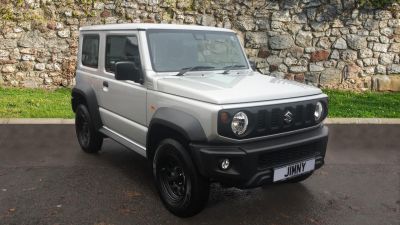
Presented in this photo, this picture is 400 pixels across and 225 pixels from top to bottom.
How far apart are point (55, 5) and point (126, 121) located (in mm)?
7108

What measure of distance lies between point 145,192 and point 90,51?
2.25 metres

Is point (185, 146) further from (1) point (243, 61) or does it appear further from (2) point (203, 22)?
(2) point (203, 22)

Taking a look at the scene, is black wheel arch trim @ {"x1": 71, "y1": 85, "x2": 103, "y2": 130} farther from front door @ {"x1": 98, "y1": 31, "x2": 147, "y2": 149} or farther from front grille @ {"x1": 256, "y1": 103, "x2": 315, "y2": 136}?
front grille @ {"x1": 256, "y1": 103, "x2": 315, "y2": 136}

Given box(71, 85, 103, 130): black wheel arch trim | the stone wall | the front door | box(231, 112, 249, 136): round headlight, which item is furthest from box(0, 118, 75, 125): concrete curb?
box(231, 112, 249, 136): round headlight

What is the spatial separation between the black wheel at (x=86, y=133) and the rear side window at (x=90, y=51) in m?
0.64

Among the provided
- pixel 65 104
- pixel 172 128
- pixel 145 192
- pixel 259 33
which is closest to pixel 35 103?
pixel 65 104

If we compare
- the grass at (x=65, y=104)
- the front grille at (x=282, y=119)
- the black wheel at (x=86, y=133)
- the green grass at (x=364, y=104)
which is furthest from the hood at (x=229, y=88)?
the green grass at (x=364, y=104)

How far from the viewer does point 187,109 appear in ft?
12.5

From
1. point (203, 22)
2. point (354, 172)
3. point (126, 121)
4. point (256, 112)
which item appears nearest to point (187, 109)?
point (256, 112)

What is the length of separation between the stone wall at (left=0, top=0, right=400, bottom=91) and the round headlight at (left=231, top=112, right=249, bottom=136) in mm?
7693

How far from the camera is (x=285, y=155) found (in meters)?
3.91

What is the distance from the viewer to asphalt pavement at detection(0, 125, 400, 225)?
13.1ft

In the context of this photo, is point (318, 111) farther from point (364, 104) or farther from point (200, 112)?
point (364, 104)

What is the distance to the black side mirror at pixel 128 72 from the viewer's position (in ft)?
14.1
